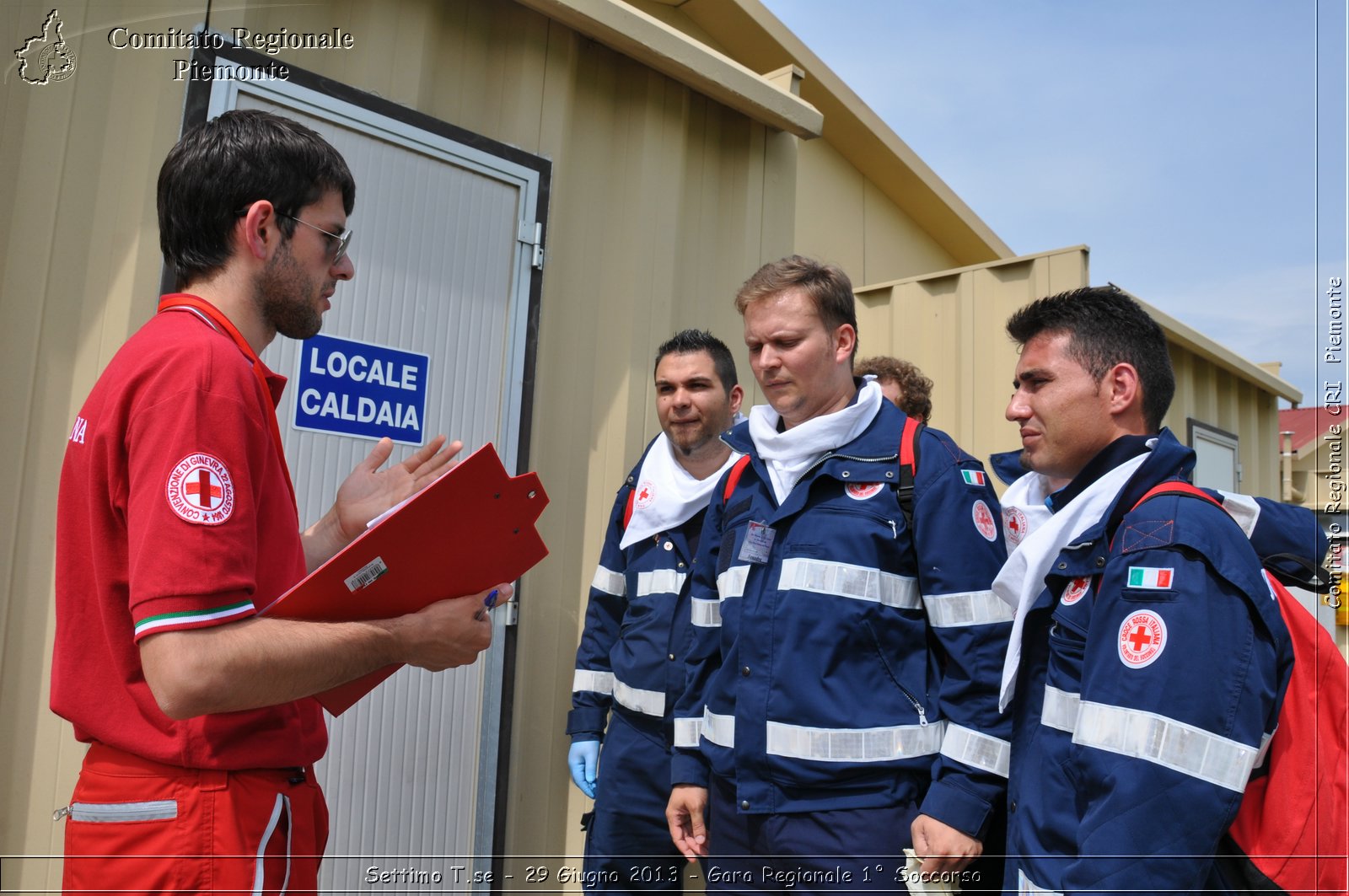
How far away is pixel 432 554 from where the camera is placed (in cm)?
168

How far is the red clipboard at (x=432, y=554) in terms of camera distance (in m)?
1.54

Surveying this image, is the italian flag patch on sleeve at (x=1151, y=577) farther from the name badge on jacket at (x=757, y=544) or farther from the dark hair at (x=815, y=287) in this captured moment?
the dark hair at (x=815, y=287)

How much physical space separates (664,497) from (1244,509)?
186cm

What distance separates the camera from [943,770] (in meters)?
2.21

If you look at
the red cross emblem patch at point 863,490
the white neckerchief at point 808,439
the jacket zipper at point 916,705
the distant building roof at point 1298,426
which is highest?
the distant building roof at point 1298,426

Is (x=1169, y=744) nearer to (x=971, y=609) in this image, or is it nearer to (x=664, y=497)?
(x=971, y=609)

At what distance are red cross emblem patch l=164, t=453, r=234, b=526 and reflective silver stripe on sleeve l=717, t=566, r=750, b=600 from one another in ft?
4.50

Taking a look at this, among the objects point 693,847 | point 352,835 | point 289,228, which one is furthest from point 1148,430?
point 352,835

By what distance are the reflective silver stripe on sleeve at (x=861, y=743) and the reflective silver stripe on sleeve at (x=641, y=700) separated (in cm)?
93

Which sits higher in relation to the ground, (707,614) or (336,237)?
(336,237)

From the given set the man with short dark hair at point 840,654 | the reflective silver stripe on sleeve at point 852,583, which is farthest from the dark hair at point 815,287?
the reflective silver stripe on sleeve at point 852,583

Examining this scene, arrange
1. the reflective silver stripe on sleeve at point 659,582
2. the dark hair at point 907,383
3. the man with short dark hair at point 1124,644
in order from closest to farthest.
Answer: the man with short dark hair at point 1124,644, the reflective silver stripe on sleeve at point 659,582, the dark hair at point 907,383

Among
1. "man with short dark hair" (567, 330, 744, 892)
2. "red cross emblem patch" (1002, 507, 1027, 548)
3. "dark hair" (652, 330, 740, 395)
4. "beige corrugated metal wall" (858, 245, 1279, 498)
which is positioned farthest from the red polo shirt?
"beige corrugated metal wall" (858, 245, 1279, 498)

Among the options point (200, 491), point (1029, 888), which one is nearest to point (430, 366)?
point (200, 491)
